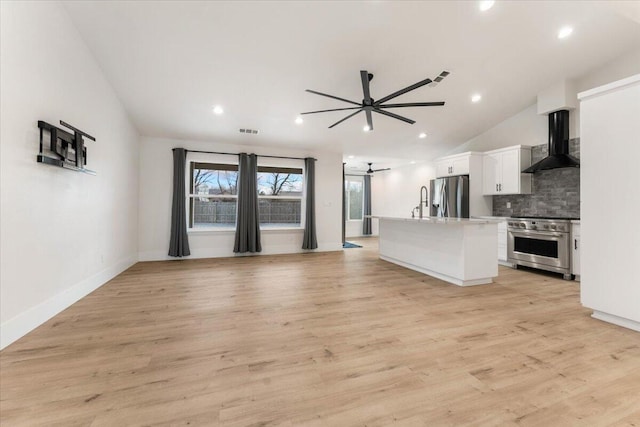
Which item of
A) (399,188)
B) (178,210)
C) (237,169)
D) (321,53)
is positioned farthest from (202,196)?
(399,188)

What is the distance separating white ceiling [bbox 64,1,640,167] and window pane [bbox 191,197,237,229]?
1626 millimetres

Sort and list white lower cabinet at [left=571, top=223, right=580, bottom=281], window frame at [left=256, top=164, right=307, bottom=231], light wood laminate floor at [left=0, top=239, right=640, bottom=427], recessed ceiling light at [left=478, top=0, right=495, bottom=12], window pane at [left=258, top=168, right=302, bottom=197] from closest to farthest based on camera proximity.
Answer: light wood laminate floor at [left=0, top=239, right=640, bottom=427], recessed ceiling light at [left=478, top=0, right=495, bottom=12], white lower cabinet at [left=571, top=223, right=580, bottom=281], window frame at [left=256, top=164, right=307, bottom=231], window pane at [left=258, top=168, right=302, bottom=197]

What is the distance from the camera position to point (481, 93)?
4.84 metres

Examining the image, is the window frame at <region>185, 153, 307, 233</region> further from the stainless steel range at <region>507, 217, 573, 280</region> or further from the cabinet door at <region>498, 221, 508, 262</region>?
the stainless steel range at <region>507, 217, 573, 280</region>

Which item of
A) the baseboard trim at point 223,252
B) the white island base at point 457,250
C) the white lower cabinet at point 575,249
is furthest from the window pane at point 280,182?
the white lower cabinet at point 575,249

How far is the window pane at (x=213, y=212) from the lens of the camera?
6.22m

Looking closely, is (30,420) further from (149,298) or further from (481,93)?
(481,93)

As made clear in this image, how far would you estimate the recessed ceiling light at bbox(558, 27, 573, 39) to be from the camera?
139 inches

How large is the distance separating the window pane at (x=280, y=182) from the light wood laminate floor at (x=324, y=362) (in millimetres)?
3712

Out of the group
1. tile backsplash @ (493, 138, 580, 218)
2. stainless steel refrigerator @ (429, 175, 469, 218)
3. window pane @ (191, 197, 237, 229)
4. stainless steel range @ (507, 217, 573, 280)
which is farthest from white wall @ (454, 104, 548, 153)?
window pane @ (191, 197, 237, 229)

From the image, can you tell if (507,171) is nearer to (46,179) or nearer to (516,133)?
(516,133)

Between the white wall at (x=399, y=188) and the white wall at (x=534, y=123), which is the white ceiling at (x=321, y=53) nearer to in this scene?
the white wall at (x=534, y=123)

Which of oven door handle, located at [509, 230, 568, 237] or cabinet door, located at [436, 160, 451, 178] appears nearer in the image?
oven door handle, located at [509, 230, 568, 237]

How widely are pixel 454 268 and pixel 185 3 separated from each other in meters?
4.54
